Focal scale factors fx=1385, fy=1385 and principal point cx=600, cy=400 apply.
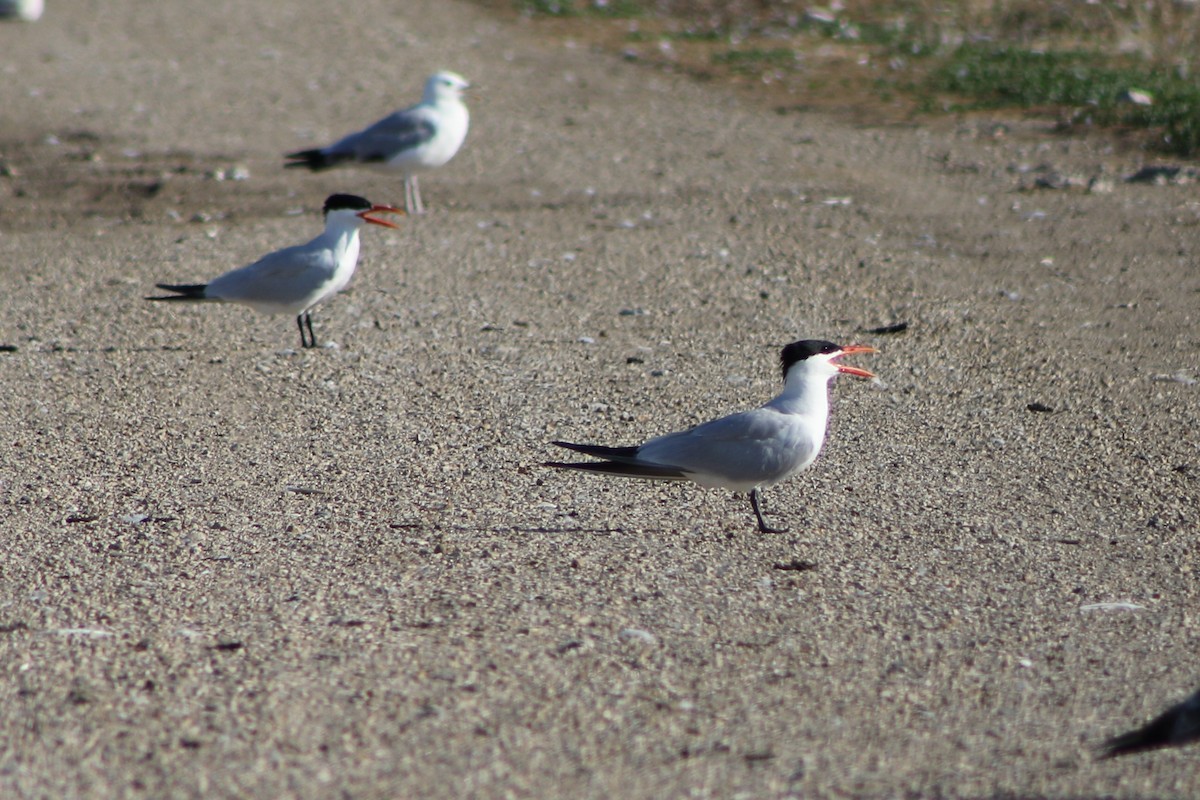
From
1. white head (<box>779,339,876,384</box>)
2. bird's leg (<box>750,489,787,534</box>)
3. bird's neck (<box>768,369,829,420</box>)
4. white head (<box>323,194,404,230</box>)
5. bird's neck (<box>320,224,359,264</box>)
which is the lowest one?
bird's leg (<box>750,489,787,534</box>)

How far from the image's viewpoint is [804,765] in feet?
10.9

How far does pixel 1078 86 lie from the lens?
12.5 meters

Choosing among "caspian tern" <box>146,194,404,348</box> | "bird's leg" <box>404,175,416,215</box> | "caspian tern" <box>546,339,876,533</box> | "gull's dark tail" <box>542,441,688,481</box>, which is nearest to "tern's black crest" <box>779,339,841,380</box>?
"caspian tern" <box>546,339,876,533</box>

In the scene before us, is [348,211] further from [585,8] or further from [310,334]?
[585,8]

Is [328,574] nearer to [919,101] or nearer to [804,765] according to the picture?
[804,765]

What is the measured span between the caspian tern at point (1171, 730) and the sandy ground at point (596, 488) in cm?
21

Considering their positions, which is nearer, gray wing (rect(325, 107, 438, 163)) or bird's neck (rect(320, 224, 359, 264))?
bird's neck (rect(320, 224, 359, 264))

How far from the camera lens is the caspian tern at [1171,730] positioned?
120 inches

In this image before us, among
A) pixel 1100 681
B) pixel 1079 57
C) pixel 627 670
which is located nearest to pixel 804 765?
pixel 627 670

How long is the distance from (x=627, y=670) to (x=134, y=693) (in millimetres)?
1313

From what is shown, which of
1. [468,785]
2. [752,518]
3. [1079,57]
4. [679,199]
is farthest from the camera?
[1079,57]

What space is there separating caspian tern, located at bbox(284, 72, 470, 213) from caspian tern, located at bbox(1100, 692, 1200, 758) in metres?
7.48

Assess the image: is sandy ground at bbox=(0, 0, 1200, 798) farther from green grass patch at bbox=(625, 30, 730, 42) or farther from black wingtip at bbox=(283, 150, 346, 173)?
green grass patch at bbox=(625, 30, 730, 42)

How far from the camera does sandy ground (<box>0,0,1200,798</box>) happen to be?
3465mm
